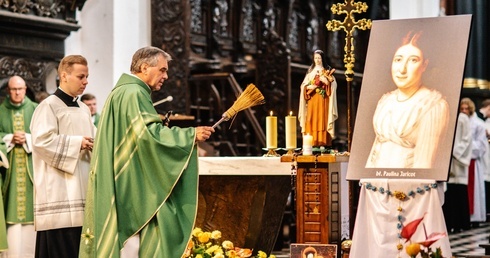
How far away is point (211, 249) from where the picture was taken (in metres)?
6.88

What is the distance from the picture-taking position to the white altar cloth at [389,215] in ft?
20.5

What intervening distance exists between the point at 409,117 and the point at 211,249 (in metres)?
1.67

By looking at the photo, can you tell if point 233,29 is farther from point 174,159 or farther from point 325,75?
point 174,159

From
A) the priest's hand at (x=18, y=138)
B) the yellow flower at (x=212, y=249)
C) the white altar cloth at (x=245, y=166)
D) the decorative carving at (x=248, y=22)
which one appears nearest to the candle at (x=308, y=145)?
the white altar cloth at (x=245, y=166)

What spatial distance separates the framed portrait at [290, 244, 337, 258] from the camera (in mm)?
6777

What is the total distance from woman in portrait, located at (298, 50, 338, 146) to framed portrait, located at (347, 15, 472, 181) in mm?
554

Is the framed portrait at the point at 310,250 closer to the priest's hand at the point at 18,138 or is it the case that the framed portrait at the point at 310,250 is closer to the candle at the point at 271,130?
the candle at the point at 271,130

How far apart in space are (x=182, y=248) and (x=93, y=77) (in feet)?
18.8

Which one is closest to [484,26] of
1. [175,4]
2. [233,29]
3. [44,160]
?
[233,29]

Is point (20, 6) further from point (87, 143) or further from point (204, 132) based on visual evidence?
point (204, 132)

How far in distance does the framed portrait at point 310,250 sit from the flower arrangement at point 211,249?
0.17m

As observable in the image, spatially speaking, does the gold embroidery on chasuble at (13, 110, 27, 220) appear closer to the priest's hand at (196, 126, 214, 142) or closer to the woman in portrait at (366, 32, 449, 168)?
the priest's hand at (196, 126, 214, 142)

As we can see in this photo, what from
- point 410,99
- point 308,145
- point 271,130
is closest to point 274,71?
point 271,130

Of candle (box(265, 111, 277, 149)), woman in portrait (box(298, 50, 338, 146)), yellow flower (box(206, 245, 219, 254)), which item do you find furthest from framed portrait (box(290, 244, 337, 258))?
candle (box(265, 111, 277, 149))
